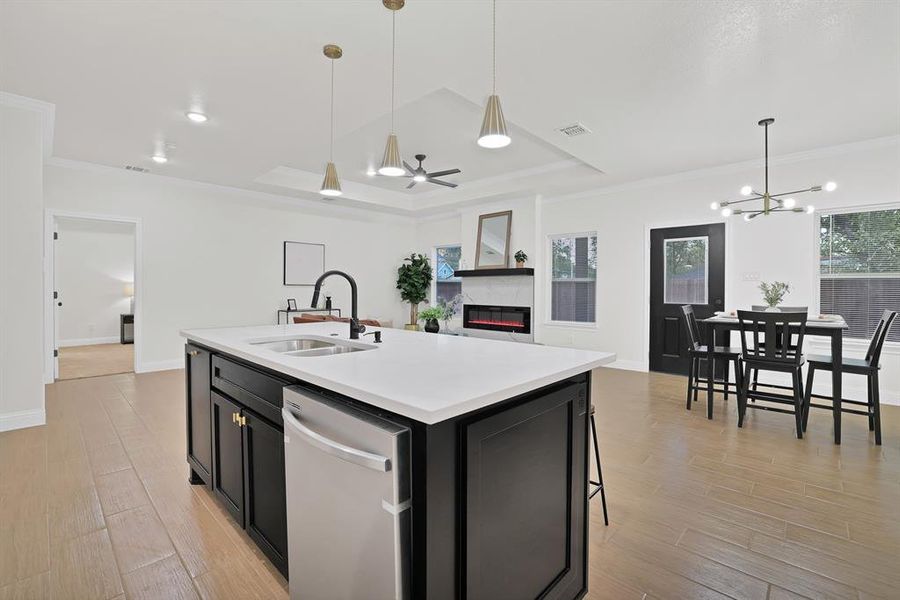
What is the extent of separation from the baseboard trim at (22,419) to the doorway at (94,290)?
3.92 metres

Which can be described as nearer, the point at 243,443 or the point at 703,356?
the point at 243,443

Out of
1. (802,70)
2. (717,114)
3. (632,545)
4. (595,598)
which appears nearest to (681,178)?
(717,114)

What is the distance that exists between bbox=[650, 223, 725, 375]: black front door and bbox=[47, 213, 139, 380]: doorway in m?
8.25

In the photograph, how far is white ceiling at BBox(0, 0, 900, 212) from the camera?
7.82 feet

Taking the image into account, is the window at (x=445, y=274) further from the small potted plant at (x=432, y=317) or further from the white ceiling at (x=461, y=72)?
the white ceiling at (x=461, y=72)

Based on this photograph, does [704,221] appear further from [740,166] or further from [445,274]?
[445,274]

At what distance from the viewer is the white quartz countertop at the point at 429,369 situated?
3.51 feet

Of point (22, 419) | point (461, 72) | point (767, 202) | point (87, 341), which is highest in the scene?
point (461, 72)

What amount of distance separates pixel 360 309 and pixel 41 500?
5.99 meters

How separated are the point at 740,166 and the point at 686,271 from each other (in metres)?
Answer: 1.35

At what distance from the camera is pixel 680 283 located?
557cm

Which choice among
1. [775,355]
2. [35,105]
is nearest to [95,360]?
[35,105]

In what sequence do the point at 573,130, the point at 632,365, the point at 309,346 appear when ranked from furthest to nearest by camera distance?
the point at 632,365 < the point at 573,130 < the point at 309,346

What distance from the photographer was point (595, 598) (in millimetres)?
1606
